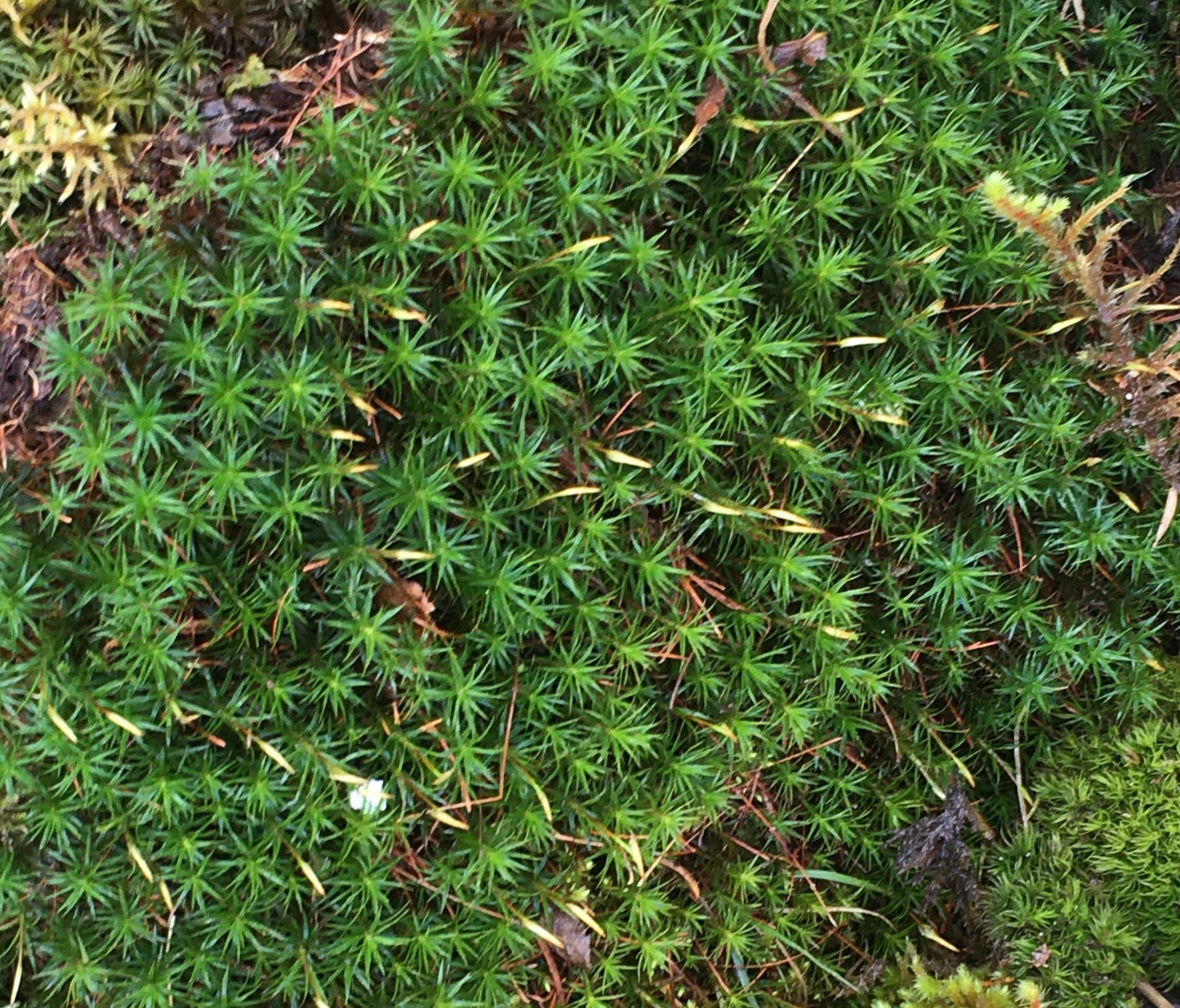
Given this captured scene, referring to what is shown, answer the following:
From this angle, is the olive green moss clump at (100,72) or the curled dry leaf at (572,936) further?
the curled dry leaf at (572,936)

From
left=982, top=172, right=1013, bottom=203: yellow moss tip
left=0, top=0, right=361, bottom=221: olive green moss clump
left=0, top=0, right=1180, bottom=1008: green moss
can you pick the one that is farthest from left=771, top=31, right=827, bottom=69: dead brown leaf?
left=0, top=0, right=361, bottom=221: olive green moss clump

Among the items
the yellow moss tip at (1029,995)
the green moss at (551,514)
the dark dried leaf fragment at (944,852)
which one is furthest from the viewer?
the dark dried leaf fragment at (944,852)

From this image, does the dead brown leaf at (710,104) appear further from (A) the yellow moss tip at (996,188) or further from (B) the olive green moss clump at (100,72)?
(B) the olive green moss clump at (100,72)

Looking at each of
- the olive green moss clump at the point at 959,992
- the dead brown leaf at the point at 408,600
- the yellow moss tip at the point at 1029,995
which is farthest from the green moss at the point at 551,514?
the yellow moss tip at the point at 1029,995

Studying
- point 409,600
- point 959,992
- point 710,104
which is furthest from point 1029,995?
point 710,104

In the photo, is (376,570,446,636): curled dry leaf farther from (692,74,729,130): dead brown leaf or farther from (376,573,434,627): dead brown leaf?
(692,74,729,130): dead brown leaf

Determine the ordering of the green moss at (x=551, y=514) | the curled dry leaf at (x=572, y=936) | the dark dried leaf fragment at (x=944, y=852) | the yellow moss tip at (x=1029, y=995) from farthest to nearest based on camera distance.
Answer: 1. the dark dried leaf fragment at (x=944, y=852)
2. the curled dry leaf at (x=572, y=936)
3. the yellow moss tip at (x=1029, y=995)
4. the green moss at (x=551, y=514)
